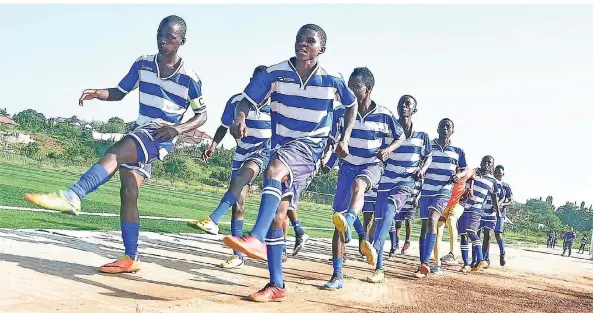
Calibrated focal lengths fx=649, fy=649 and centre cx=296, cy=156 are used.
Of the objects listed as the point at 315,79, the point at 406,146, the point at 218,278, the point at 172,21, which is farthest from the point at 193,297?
the point at 406,146

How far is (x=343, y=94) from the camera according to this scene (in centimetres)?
616

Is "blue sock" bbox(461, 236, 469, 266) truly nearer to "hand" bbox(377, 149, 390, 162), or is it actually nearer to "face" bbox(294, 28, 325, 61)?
"hand" bbox(377, 149, 390, 162)

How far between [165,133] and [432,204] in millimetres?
5386

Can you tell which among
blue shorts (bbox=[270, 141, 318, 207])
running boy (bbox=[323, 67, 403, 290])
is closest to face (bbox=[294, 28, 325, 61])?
blue shorts (bbox=[270, 141, 318, 207])

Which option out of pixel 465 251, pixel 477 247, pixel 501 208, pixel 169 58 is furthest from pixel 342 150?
pixel 501 208

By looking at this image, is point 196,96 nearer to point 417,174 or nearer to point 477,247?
point 417,174

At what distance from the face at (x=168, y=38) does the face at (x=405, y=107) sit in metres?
4.04

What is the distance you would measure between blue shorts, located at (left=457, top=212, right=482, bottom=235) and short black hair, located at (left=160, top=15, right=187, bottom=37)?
8.17 m

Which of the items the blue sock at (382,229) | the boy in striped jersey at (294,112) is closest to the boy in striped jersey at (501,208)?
the blue sock at (382,229)

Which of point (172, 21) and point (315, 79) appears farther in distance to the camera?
point (172, 21)

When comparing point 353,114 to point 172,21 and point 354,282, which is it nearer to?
point 172,21

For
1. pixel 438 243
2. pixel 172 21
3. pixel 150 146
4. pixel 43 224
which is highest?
pixel 172 21

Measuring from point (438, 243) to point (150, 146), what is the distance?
20.4 feet

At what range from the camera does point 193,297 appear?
17.8 feet
